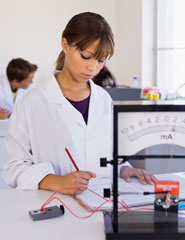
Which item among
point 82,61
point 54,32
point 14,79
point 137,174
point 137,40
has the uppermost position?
point 54,32

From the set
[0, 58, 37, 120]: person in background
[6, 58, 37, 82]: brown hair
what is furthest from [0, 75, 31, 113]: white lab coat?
[6, 58, 37, 82]: brown hair

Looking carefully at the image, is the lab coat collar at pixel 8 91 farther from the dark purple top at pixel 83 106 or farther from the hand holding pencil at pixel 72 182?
the hand holding pencil at pixel 72 182

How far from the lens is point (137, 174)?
0.97 meters

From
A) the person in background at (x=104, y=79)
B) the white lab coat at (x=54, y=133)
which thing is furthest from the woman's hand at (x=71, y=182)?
the person in background at (x=104, y=79)

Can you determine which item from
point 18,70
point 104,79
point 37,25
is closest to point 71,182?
point 104,79

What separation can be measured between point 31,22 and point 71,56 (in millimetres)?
3525

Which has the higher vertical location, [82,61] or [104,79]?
[82,61]

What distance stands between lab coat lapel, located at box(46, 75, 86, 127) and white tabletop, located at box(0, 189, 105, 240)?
0.33 m

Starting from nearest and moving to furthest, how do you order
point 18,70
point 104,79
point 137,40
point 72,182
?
point 72,182 < point 104,79 < point 18,70 < point 137,40

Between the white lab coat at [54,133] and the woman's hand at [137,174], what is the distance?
340 mm

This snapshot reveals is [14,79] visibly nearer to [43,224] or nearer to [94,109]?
[94,109]

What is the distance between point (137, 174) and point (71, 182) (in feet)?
0.84

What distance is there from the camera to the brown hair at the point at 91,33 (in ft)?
4.00

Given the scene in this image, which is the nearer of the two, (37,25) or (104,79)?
(104,79)
